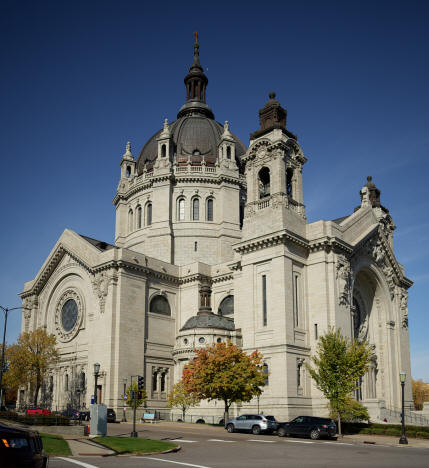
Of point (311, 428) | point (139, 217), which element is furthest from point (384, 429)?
point (139, 217)

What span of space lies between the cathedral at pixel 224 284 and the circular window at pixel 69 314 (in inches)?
9.6

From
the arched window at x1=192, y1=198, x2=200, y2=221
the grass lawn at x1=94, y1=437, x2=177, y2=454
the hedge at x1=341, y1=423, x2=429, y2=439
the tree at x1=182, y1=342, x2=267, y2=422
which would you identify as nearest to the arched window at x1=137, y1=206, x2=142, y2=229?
the arched window at x1=192, y1=198, x2=200, y2=221

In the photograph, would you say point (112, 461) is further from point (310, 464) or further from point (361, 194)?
point (361, 194)

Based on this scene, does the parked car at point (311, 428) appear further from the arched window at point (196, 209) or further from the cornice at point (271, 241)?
the arched window at point (196, 209)

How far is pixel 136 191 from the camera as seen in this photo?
77.2 m

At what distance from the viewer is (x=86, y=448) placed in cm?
2256

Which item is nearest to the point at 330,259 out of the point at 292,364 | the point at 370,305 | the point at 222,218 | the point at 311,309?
the point at 311,309

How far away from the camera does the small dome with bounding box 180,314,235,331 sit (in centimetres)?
5419

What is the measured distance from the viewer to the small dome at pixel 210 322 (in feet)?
178

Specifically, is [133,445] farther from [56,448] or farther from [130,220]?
[130,220]

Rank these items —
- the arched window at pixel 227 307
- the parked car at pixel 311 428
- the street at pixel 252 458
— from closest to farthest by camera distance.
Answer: the street at pixel 252 458 → the parked car at pixel 311 428 → the arched window at pixel 227 307

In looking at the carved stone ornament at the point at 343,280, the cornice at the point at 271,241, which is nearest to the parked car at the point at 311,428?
the carved stone ornament at the point at 343,280

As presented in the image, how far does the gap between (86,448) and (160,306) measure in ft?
126

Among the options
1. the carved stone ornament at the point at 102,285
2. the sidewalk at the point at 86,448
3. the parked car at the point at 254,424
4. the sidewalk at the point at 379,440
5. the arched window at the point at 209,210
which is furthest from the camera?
the arched window at the point at 209,210
